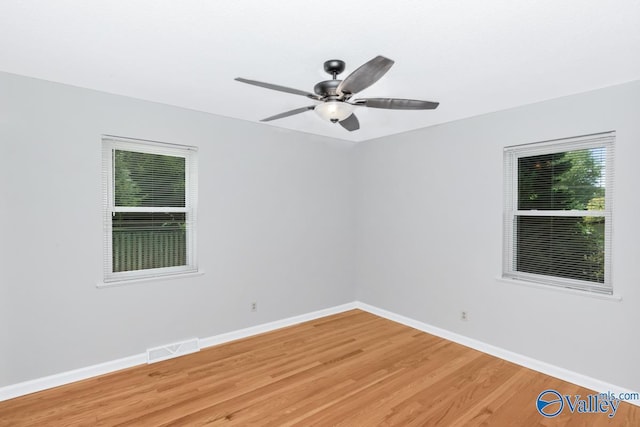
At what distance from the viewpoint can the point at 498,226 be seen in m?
3.39

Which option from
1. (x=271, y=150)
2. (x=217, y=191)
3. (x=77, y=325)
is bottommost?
(x=77, y=325)

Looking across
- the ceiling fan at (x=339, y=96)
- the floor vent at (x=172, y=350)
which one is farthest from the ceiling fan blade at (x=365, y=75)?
the floor vent at (x=172, y=350)

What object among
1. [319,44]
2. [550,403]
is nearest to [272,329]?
[550,403]

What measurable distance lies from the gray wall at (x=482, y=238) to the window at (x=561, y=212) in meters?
0.11

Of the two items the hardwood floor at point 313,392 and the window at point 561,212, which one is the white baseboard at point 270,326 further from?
the window at point 561,212

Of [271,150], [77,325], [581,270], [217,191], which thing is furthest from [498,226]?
[77,325]

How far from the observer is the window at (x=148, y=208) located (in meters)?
3.07

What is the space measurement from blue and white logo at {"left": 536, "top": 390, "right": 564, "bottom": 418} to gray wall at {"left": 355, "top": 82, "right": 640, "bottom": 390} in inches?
16.1

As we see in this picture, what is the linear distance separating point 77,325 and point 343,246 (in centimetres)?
312

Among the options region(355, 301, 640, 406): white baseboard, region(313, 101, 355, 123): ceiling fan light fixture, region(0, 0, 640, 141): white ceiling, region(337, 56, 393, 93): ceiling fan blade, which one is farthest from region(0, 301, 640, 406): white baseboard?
region(337, 56, 393, 93): ceiling fan blade

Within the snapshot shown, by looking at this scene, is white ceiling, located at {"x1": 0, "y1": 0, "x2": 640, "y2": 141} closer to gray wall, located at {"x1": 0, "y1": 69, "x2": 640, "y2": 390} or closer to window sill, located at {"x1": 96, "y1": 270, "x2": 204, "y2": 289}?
gray wall, located at {"x1": 0, "y1": 69, "x2": 640, "y2": 390}

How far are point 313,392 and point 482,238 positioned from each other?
226cm

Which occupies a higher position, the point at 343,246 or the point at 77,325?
the point at 343,246

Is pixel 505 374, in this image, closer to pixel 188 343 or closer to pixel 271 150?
pixel 188 343
